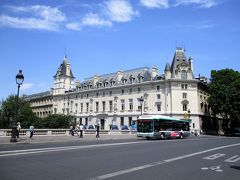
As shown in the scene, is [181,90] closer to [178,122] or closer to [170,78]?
[170,78]

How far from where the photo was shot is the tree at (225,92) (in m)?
58.2

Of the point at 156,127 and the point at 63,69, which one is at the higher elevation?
the point at 63,69

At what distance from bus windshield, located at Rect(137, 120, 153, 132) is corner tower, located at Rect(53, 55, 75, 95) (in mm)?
70529

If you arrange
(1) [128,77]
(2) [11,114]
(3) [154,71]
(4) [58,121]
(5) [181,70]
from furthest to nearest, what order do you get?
1. (2) [11,114]
2. (1) [128,77]
3. (4) [58,121]
4. (3) [154,71]
5. (5) [181,70]

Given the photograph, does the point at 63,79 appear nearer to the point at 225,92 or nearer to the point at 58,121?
the point at 58,121

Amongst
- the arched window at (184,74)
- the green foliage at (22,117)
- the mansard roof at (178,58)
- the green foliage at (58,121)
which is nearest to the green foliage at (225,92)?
the arched window at (184,74)

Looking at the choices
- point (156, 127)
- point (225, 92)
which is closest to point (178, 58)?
point (225, 92)

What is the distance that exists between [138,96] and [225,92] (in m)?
24.4

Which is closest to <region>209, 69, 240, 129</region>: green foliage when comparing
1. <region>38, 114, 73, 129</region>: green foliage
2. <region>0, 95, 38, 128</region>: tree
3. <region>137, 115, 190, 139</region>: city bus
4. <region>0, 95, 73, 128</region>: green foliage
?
<region>137, 115, 190, 139</region>: city bus

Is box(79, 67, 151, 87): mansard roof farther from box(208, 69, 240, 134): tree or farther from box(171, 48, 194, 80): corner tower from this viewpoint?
box(208, 69, 240, 134): tree

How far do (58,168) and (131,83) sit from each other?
68761mm

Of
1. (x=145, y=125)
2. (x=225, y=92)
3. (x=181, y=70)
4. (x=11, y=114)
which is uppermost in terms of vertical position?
(x=181, y=70)

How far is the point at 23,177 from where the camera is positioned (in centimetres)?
796

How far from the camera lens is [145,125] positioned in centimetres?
3347
